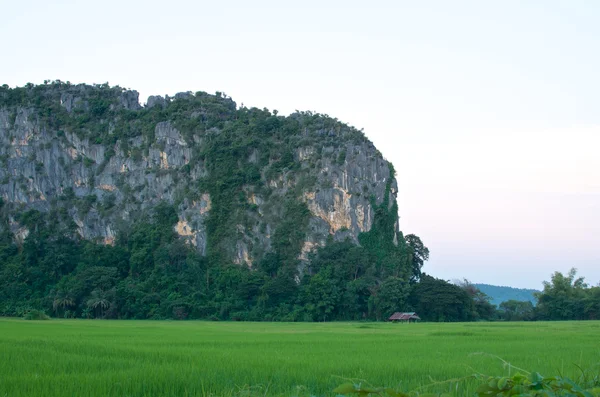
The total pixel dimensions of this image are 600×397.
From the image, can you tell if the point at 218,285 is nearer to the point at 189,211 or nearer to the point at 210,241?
the point at 210,241

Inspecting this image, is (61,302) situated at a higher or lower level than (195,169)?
lower

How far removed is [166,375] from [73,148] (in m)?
64.5

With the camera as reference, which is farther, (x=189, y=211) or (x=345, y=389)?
(x=189, y=211)

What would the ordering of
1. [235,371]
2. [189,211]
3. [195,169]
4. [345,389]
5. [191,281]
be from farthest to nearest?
[195,169], [189,211], [191,281], [235,371], [345,389]

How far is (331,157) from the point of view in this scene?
58594 mm

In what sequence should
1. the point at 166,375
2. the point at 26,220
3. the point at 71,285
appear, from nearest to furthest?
1. the point at 166,375
2. the point at 71,285
3. the point at 26,220

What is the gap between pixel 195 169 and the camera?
63375mm

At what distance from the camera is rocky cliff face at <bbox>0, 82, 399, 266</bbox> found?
57.8 m

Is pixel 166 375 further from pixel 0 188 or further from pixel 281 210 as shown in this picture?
pixel 0 188

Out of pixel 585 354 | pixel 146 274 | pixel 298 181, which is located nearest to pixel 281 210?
pixel 298 181

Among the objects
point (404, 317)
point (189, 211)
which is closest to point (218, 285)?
point (189, 211)

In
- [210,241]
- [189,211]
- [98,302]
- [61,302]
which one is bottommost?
[61,302]

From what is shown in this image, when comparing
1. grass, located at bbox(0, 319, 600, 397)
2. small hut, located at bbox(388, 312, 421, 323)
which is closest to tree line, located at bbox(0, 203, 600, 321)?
small hut, located at bbox(388, 312, 421, 323)

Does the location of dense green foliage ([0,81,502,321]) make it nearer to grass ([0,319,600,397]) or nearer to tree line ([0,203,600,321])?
tree line ([0,203,600,321])
